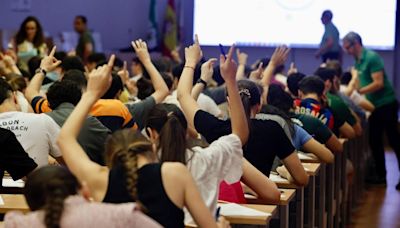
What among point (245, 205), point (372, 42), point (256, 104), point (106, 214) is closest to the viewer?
point (106, 214)

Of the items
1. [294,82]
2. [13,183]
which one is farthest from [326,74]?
[13,183]

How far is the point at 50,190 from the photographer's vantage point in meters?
2.80

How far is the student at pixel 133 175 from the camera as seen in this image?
3.23m

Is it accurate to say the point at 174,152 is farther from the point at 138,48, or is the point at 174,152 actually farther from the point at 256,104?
the point at 138,48

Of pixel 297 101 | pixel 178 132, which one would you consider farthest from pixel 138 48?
pixel 178 132

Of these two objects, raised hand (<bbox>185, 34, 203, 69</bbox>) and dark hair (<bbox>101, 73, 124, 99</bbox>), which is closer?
raised hand (<bbox>185, 34, 203, 69</bbox>)

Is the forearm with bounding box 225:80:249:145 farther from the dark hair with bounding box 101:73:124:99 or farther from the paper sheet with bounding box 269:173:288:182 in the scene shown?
the dark hair with bounding box 101:73:124:99

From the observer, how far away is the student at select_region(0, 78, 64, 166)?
5148 millimetres

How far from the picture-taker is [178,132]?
145 inches

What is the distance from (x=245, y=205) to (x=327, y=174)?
262 cm

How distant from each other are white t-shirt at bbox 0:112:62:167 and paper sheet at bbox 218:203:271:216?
1.27m

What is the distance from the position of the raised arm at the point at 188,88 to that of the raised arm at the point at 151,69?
104 cm

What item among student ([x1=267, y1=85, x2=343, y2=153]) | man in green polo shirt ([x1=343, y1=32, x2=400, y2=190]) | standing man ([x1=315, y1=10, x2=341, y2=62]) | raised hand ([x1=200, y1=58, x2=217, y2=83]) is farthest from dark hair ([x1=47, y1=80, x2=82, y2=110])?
standing man ([x1=315, y1=10, x2=341, y2=62])

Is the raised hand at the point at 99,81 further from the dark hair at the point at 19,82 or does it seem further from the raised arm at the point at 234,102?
the dark hair at the point at 19,82
